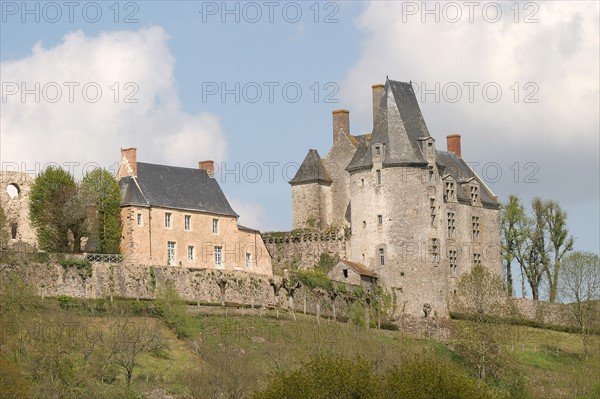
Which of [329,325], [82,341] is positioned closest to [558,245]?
[329,325]

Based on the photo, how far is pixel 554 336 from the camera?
81.1 metres

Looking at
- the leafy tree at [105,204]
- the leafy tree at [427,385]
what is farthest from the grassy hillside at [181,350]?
the leafy tree at [105,204]

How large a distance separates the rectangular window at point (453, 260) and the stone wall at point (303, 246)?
16.9ft

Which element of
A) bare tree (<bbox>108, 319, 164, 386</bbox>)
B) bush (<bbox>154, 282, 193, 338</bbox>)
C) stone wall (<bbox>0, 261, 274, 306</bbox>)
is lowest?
bare tree (<bbox>108, 319, 164, 386</bbox>)

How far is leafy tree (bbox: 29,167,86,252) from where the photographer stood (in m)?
69.9

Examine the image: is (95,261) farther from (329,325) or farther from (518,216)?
(518,216)

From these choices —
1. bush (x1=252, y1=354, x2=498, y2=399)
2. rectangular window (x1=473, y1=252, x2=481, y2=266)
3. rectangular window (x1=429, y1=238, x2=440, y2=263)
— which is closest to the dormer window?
rectangular window (x1=473, y1=252, x2=481, y2=266)

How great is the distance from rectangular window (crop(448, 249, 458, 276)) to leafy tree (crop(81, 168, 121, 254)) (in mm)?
18227

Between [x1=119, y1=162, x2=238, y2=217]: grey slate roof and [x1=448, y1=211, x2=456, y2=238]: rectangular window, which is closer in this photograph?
[x1=119, y1=162, x2=238, y2=217]: grey slate roof

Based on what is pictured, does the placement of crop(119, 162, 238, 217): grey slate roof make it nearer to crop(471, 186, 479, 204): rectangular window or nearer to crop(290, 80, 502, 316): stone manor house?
crop(290, 80, 502, 316): stone manor house

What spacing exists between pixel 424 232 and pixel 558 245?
40.6 feet

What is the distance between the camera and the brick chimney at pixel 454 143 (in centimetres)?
8762

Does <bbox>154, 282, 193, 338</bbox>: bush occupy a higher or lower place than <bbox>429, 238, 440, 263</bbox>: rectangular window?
lower

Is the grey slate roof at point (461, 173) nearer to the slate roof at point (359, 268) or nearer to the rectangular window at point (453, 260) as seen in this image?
the rectangular window at point (453, 260)
